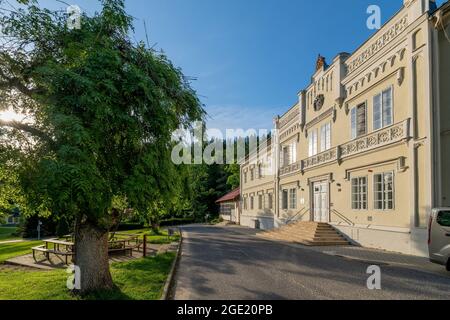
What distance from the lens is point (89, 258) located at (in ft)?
27.8

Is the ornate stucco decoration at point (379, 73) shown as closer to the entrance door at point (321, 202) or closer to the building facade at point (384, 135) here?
the building facade at point (384, 135)

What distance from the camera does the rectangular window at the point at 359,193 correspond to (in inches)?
708

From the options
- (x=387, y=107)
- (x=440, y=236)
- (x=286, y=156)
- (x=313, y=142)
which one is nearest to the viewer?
(x=440, y=236)

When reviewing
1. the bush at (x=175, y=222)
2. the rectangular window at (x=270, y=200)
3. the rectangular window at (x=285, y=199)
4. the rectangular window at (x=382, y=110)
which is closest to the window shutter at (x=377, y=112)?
the rectangular window at (x=382, y=110)

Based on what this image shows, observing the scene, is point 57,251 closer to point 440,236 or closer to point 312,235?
point 312,235

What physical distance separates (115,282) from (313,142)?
18.5 m

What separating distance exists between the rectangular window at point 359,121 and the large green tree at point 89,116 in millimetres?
12577

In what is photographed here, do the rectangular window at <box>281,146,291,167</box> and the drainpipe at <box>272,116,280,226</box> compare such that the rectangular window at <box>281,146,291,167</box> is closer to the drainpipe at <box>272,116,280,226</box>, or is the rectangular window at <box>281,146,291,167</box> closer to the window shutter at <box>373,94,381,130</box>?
the drainpipe at <box>272,116,280,226</box>

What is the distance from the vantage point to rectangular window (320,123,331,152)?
2216 centimetres

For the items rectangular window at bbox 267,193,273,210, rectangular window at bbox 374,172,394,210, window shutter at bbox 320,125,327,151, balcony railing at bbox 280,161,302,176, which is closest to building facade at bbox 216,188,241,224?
rectangular window at bbox 267,193,273,210

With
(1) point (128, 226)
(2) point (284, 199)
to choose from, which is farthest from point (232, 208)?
(2) point (284, 199)

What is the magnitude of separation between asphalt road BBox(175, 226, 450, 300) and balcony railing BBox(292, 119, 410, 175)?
593 centimetres
